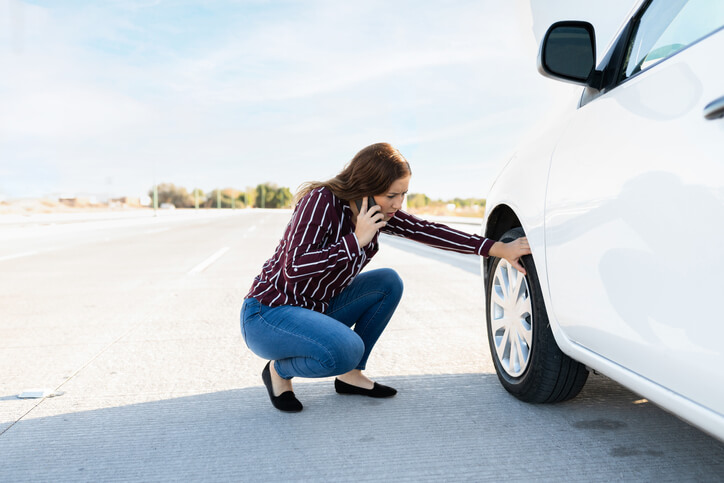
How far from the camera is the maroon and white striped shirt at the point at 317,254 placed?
8.45ft

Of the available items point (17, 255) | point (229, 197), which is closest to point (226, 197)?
point (229, 197)

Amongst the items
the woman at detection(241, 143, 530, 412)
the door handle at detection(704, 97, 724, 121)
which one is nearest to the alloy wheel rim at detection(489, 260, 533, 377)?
the woman at detection(241, 143, 530, 412)

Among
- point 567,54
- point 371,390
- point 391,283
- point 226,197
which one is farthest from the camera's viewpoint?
point 226,197

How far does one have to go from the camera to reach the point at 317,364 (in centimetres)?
270

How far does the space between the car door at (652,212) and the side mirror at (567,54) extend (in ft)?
0.38

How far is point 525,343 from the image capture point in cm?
268

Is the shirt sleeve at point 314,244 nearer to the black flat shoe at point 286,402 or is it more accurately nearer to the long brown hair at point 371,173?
the long brown hair at point 371,173

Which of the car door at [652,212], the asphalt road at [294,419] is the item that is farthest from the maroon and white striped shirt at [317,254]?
the car door at [652,212]

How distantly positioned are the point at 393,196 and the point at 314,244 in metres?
0.41

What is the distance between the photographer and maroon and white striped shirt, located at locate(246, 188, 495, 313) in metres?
2.57

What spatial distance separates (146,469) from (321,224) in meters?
1.17

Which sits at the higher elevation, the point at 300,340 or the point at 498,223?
the point at 498,223

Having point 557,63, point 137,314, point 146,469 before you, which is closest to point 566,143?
point 557,63

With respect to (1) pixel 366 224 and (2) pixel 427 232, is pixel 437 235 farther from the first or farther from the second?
(1) pixel 366 224
